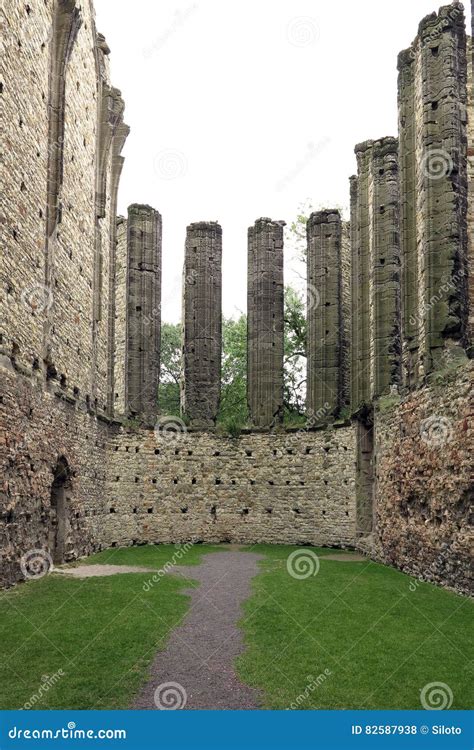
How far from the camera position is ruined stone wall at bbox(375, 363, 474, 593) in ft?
38.9

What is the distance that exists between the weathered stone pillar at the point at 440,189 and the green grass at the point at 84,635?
775 centimetres

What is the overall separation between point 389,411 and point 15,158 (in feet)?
34.8

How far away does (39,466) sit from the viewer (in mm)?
14320

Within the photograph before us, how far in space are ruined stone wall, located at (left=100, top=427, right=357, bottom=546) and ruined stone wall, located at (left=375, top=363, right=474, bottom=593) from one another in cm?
435

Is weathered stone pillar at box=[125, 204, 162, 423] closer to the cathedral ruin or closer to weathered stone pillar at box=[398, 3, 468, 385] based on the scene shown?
the cathedral ruin

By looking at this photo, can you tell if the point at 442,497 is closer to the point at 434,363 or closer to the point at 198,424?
the point at 434,363

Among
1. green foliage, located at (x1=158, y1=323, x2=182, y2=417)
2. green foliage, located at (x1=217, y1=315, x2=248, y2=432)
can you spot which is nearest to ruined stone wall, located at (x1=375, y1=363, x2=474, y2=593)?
green foliage, located at (x1=217, y1=315, x2=248, y2=432)

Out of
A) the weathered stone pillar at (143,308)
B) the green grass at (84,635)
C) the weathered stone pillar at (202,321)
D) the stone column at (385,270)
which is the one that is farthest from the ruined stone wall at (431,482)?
the weathered stone pillar at (143,308)

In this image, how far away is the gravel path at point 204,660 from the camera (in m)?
6.32

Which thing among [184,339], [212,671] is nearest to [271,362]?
[184,339]

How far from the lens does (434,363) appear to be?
1427cm

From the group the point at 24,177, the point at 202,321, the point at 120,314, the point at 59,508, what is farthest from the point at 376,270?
the point at 120,314

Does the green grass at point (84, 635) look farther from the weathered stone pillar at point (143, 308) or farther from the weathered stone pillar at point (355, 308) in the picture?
the weathered stone pillar at point (355, 308)

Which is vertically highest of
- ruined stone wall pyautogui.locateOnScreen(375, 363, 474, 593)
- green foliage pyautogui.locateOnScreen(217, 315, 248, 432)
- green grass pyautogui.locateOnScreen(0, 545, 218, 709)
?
green foliage pyautogui.locateOnScreen(217, 315, 248, 432)
